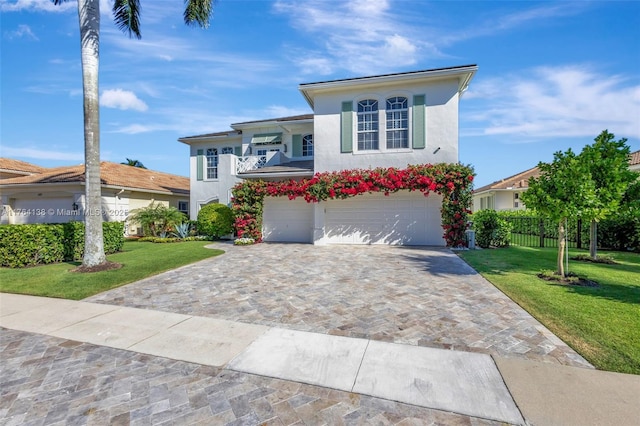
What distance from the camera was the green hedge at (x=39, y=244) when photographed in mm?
9648

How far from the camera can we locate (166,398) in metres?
2.93

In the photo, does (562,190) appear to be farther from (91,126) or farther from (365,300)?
(91,126)

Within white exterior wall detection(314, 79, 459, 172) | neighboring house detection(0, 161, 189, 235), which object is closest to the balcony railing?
white exterior wall detection(314, 79, 459, 172)

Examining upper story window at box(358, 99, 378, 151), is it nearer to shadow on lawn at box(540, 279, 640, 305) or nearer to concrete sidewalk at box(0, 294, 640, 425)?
shadow on lawn at box(540, 279, 640, 305)

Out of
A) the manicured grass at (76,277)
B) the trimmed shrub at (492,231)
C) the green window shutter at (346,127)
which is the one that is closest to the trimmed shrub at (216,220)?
the manicured grass at (76,277)

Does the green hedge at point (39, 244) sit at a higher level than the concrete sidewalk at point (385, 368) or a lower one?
higher

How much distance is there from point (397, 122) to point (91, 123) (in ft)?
38.3

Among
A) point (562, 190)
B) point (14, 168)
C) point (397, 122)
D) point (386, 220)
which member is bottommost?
point (386, 220)

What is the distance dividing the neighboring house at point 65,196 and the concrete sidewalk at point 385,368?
48.0ft

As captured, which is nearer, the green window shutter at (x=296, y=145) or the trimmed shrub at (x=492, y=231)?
the trimmed shrub at (x=492, y=231)

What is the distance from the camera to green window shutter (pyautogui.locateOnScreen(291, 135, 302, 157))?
56.0 feet

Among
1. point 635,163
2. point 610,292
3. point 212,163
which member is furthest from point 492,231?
point 212,163

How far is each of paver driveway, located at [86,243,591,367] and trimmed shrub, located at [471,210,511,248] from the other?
4213 mm

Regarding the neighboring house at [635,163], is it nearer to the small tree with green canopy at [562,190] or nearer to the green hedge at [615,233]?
the green hedge at [615,233]
